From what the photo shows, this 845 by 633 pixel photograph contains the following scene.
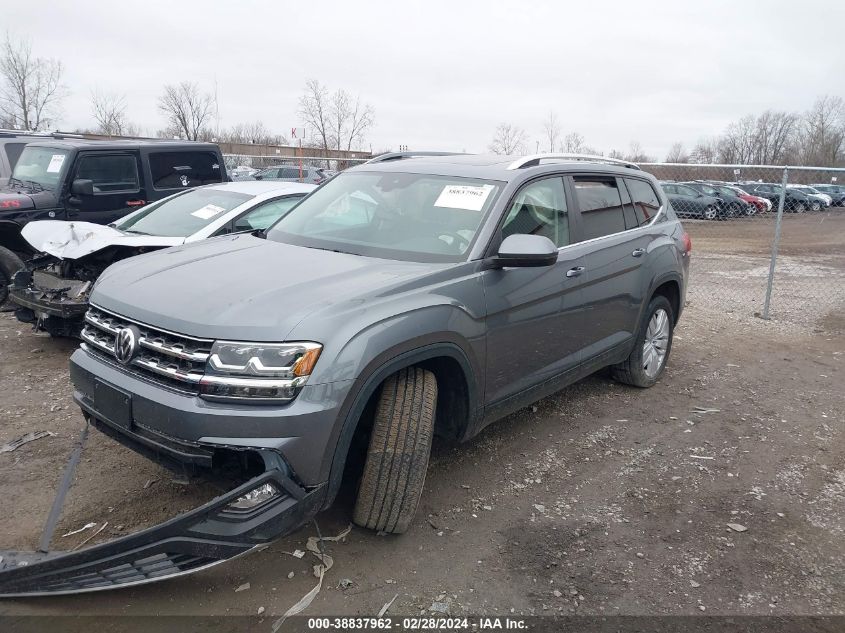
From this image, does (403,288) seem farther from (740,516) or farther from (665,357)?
(665,357)

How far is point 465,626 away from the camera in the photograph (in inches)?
103

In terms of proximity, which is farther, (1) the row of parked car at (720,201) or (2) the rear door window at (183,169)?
(1) the row of parked car at (720,201)

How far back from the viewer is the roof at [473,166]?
12.9 feet

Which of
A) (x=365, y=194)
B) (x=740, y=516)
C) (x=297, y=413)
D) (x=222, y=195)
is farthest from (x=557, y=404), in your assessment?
(x=222, y=195)

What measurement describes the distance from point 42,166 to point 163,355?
21.6 feet

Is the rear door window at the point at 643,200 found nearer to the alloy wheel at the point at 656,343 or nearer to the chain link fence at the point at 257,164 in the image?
the alloy wheel at the point at 656,343

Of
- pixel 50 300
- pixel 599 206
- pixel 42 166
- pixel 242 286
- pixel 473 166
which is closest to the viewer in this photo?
pixel 242 286

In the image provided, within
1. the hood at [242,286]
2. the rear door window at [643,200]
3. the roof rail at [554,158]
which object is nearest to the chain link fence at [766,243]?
the rear door window at [643,200]

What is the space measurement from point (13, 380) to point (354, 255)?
3.50 meters

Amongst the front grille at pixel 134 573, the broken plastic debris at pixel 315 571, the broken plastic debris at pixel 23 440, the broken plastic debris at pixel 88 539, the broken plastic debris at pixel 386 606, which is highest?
the front grille at pixel 134 573

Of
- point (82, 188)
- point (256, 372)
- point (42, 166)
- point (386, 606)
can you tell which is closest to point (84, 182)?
point (82, 188)

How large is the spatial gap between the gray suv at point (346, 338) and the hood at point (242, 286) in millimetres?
11

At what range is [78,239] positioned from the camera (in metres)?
5.83

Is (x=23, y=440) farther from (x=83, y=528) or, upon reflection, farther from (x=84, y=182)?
(x=84, y=182)
